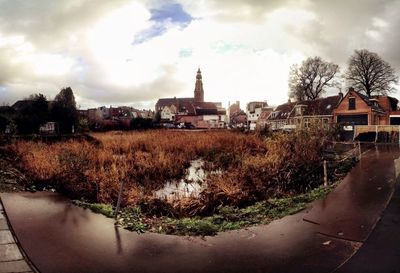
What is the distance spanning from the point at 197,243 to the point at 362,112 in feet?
134

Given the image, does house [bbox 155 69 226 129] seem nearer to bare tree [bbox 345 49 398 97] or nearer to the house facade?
the house facade

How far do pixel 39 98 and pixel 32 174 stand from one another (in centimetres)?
2660

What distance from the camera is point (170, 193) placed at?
1313 centimetres

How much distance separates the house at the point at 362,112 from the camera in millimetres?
42875

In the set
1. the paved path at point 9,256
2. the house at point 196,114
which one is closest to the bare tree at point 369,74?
the house at point 196,114

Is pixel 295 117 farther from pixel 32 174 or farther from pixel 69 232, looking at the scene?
pixel 69 232

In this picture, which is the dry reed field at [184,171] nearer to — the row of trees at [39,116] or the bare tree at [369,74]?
the row of trees at [39,116]

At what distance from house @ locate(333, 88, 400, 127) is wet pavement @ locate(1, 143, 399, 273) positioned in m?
34.7

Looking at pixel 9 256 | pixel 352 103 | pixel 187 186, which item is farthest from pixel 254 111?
pixel 9 256

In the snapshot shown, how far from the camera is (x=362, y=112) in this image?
141 ft

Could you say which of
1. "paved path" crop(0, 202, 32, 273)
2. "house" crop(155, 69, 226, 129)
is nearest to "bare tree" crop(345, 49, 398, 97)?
"house" crop(155, 69, 226, 129)

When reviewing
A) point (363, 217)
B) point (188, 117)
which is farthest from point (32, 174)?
point (188, 117)

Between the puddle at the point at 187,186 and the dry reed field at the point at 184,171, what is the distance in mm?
397

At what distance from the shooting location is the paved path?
6.44 metres
